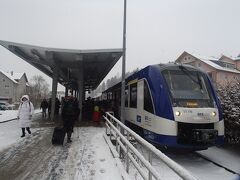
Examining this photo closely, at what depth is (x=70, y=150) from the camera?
9.37 metres

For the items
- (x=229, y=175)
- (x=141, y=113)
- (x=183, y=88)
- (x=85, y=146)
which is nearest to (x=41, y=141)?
(x=85, y=146)

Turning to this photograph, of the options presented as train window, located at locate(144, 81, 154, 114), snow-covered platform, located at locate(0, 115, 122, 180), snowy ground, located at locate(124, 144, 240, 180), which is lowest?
snowy ground, located at locate(124, 144, 240, 180)

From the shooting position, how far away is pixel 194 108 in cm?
936

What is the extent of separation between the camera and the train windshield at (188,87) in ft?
31.8

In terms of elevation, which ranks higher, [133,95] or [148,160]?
[133,95]

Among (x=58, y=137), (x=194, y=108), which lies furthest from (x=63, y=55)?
(x=194, y=108)

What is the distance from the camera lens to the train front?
9.12m

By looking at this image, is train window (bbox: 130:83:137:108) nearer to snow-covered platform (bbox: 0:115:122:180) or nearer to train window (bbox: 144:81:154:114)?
train window (bbox: 144:81:154:114)

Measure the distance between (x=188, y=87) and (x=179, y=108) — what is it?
3.91 ft

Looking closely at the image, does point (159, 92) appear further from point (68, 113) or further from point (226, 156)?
point (226, 156)

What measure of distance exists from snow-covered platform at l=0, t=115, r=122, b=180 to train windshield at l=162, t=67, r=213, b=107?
9.08ft

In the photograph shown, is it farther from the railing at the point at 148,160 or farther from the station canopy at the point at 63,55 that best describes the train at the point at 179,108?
the station canopy at the point at 63,55

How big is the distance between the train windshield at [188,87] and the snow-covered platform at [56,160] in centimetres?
277

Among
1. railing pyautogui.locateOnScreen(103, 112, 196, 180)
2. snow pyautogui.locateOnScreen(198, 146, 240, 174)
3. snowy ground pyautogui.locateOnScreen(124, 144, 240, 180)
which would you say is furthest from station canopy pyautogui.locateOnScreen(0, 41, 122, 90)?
railing pyautogui.locateOnScreen(103, 112, 196, 180)
